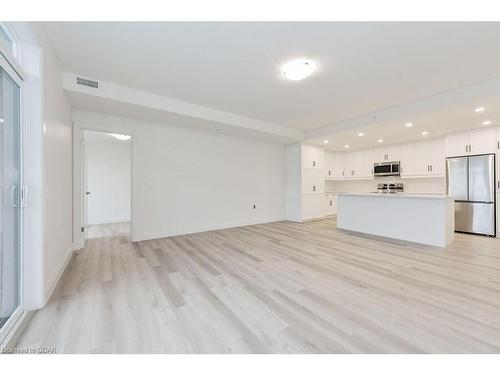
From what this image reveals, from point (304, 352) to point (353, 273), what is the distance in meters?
1.59

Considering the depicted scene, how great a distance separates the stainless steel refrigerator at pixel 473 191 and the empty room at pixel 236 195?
3cm

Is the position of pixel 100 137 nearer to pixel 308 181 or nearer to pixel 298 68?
pixel 298 68

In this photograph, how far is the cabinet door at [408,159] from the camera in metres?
6.11

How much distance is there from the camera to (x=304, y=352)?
54.4 inches

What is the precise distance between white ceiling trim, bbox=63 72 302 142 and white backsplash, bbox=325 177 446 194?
13.6ft

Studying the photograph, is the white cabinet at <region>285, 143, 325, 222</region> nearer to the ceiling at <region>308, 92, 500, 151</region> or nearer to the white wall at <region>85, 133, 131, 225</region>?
the ceiling at <region>308, 92, 500, 151</region>

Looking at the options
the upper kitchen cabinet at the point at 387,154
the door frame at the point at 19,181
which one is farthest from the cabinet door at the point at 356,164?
the door frame at the point at 19,181

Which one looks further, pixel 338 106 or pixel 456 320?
pixel 338 106

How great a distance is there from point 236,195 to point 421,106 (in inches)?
175

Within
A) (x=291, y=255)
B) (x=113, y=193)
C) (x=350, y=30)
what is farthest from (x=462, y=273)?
(x=113, y=193)

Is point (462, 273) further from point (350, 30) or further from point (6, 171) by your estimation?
point (6, 171)

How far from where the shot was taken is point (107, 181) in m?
6.62

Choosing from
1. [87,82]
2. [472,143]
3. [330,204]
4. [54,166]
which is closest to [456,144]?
[472,143]

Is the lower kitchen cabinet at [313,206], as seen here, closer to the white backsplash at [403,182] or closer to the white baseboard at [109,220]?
the white backsplash at [403,182]
